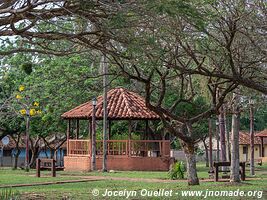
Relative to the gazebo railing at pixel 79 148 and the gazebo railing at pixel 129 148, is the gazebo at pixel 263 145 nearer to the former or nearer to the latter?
the gazebo railing at pixel 129 148

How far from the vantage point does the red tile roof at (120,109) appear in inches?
1237

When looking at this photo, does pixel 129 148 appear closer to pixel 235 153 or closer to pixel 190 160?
pixel 235 153

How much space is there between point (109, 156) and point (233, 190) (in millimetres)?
16337

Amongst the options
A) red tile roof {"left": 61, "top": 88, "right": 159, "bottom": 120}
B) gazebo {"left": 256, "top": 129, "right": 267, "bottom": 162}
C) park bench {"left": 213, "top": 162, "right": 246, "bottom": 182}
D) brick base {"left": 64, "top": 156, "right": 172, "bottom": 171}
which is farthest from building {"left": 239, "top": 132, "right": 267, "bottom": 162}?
park bench {"left": 213, "top": 162, "right": 246, "bottom": 182}

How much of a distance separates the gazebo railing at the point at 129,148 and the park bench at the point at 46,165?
5508mm

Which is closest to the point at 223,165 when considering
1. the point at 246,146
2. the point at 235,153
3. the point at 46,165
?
the point at 235,153

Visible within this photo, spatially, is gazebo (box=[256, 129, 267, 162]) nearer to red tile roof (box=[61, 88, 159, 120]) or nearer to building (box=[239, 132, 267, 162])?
building (box=[239, 132, 267, 162])

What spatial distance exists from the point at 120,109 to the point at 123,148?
7.31ft

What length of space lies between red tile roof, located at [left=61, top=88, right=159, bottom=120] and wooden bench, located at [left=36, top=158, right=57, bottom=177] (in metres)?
5.69

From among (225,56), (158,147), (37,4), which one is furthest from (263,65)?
(158,147)

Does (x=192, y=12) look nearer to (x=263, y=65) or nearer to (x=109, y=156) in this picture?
(x=263, y=65)

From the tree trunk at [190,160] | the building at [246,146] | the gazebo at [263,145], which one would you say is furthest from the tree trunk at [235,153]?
the building at [246,146]

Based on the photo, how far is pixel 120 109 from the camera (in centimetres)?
3206

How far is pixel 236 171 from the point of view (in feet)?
64.3
